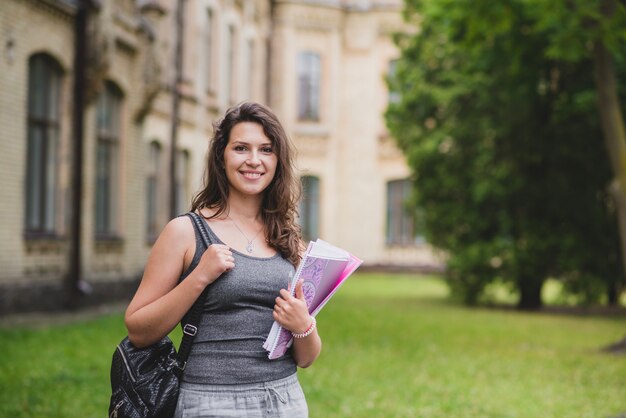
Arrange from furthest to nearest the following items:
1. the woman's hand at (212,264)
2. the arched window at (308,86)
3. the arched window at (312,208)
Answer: the arched window at (312,208) < the arched window at (308,86) < the woman's hand at (212,264)

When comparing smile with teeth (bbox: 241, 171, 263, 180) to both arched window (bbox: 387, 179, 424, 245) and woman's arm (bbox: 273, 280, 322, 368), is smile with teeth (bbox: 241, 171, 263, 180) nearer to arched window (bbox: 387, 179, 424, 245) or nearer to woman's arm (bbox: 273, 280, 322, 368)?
woman's arm (bbox: 273, 280, 322, 368)

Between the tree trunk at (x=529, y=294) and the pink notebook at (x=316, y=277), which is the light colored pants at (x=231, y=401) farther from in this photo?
the tree trunk at (x=529, y=294)

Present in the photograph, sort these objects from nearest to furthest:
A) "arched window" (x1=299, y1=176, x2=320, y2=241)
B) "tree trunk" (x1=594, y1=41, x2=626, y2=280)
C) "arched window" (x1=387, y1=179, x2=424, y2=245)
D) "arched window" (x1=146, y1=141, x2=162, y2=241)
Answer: "tree trunk" (x1=594, y1=41, x2=626, y2=280) < "arched window" (x1=146, y1=141, x2=162, y2=241) < "arched window" (x1=299, y1=176, x2=320, y2=241) < "arched window" (x1=387, y1=179, x2=424, y2=245)

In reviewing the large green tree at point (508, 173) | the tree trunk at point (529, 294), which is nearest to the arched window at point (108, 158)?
the large green tree at point (508, 173)

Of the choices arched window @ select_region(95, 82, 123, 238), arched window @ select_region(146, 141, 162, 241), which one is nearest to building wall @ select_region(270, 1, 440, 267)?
arched window @ select_region(146, 141, 162, 241)

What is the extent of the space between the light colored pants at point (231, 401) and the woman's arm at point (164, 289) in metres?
0.24

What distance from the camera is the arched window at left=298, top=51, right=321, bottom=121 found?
131 feet

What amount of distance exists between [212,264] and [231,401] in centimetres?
49

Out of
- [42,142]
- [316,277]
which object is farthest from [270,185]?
[42,142]

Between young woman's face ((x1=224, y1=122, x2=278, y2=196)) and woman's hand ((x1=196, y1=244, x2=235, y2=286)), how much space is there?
35cm

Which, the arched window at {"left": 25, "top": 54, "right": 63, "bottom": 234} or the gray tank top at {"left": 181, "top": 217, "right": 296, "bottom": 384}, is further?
the arched window at {"left": 25, "top": 54, "right": 63, "bottom": 234}

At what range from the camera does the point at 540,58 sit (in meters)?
17.9

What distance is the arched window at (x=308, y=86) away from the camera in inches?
1566

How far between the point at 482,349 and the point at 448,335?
2.14 m
